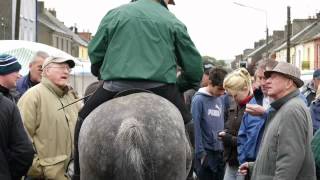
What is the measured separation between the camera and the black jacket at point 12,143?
6.82 m

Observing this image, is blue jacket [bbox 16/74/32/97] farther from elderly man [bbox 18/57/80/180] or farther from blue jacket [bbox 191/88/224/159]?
blue jacket [bbox 191/88/224/159]

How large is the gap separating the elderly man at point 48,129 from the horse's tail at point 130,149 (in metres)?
2.60

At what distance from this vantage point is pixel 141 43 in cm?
589

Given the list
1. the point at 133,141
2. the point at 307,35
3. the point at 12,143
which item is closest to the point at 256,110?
the point at 133,141

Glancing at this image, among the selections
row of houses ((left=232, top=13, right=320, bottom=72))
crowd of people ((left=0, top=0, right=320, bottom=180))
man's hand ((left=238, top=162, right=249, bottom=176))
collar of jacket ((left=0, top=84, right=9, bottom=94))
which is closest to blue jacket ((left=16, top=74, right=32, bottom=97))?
crowd of people ((left=0, top=0, right=320, bottom=180))

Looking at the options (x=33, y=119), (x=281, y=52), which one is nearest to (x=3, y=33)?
(x=33, y=119)

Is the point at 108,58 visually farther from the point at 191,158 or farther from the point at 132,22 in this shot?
the point at 191,158

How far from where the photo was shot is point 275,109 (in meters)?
6.90

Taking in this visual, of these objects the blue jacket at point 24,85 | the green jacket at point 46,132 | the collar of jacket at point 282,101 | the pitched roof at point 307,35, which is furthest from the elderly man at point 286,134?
the pitched roof at point 307,35

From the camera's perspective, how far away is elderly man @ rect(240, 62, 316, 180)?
21.3 ft

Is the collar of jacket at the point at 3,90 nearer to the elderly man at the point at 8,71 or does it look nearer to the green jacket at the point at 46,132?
the elderly man at the point at 8,71

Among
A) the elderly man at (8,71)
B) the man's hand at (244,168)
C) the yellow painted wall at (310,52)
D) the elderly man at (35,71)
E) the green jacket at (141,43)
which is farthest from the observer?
the yellow painted wall at (310,52)

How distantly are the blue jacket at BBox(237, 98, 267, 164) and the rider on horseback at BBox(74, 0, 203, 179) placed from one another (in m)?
1.94

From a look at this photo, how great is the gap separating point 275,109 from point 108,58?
6.36 ft
